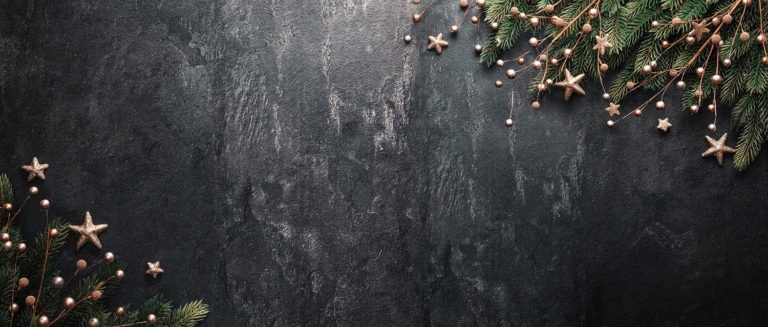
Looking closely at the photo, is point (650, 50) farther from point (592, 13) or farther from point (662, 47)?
point (592, 13)

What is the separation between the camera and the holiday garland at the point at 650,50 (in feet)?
4.74

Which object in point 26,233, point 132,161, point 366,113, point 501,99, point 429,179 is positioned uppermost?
point 501,99

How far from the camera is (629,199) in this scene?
1.59 metres

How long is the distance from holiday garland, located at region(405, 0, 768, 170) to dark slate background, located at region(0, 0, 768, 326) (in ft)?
0.14

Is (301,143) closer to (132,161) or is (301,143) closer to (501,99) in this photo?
(132,161)

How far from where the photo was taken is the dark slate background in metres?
1.49

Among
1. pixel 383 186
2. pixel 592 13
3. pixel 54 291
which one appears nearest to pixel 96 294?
pixel 54 291

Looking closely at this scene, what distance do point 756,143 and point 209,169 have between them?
1150 millimetres

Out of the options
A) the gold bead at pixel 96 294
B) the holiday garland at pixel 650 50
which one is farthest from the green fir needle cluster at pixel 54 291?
the holiday garland at pixel 650 50

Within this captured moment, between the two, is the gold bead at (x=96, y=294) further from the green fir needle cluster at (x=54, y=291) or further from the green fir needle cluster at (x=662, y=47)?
the green fir needle cluster at (x=662, y=47)

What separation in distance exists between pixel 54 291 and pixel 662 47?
1287mm

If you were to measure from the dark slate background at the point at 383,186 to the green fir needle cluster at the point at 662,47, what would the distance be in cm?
5

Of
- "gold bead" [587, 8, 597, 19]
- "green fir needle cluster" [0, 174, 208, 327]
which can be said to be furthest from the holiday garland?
"green fir needle cluster" [0, 174, 208, 327]

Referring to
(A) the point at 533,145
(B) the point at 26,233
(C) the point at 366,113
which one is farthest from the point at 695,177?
(B) the point at 26,233
